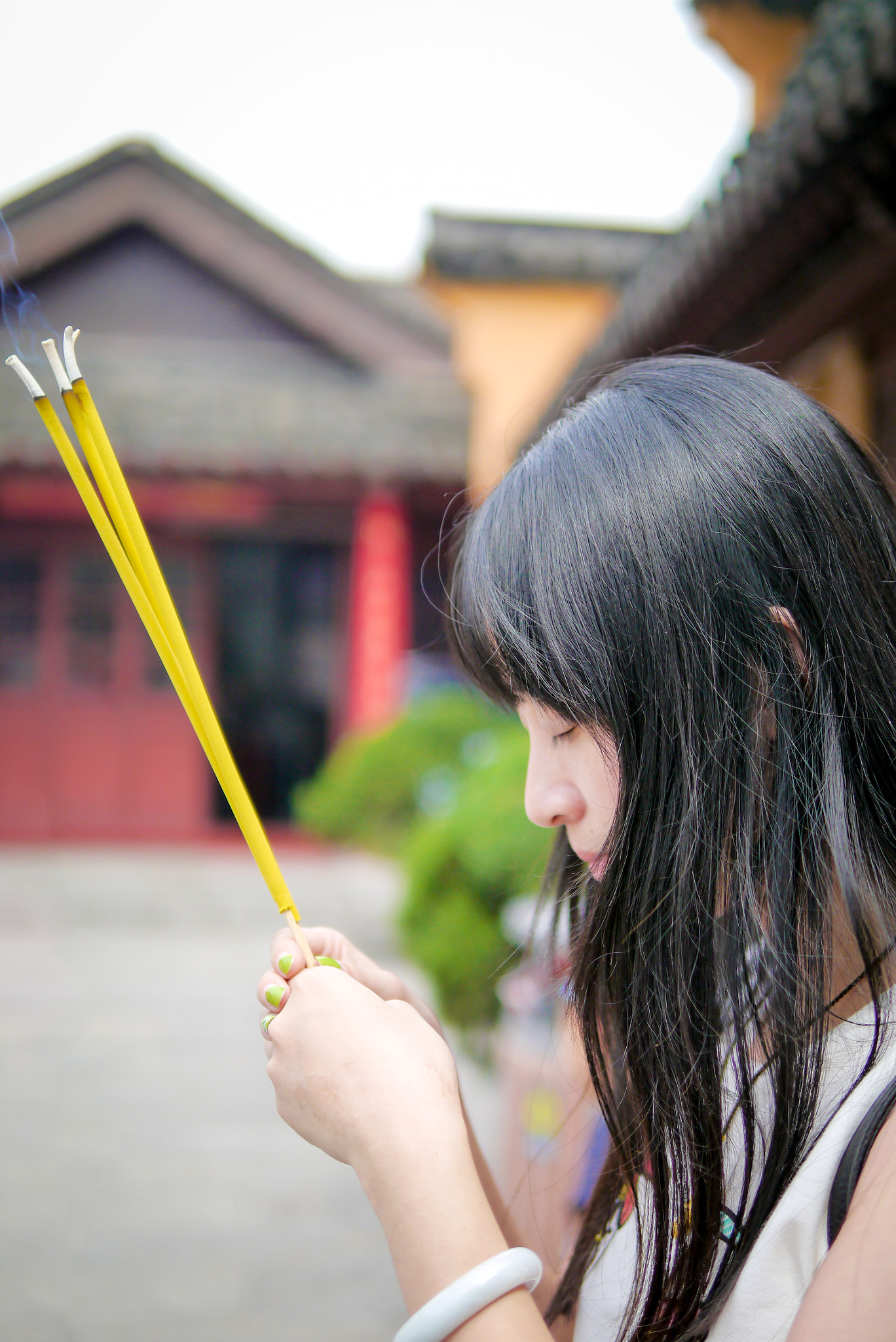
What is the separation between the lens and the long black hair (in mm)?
684

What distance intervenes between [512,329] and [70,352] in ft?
25.4

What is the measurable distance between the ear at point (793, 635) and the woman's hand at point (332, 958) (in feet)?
1.21

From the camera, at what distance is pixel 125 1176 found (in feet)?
8.76

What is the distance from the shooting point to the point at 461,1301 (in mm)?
562

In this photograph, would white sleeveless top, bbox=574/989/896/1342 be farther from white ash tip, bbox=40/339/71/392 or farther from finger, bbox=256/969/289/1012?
white ash tip, bbox=40/339/71/392

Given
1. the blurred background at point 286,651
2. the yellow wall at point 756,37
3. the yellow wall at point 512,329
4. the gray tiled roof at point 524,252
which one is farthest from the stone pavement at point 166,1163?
the gray tiled roof at point 524,252

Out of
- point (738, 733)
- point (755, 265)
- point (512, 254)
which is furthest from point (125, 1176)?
point (512, 254)

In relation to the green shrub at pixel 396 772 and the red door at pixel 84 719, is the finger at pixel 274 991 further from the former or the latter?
the red door at pixel 84 719

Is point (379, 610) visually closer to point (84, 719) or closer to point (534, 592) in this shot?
point (84, 719)

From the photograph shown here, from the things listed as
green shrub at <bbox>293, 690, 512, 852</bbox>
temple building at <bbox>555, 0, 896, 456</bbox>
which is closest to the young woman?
temple building at <bbox>555, 0, 896, 456</bbox>

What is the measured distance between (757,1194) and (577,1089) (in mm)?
976

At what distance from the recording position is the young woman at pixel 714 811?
0.67m

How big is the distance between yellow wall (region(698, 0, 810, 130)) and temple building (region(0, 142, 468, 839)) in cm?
275

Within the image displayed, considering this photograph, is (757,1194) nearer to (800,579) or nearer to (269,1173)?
(800,579)
